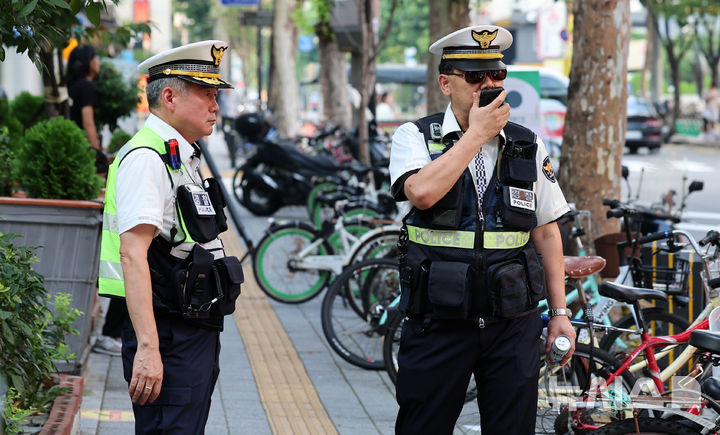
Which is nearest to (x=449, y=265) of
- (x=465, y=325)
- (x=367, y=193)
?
(x=465, y=325)

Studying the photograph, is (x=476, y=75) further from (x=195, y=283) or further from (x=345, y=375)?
(x=345, y=375)

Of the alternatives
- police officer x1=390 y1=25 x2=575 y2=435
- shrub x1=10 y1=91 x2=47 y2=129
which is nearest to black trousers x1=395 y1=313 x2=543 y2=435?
police officer x1=390 y1=25 x2=575 y2=435

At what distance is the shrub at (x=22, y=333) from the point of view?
3994mm

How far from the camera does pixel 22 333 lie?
4.12m

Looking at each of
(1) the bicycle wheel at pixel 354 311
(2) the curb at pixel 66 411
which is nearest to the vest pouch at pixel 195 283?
(2) the curb at pixel 66 411

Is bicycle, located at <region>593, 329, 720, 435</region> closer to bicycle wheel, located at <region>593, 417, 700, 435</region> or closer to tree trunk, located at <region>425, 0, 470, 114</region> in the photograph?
bicycle wheel, located at <region>593, 417, 700, 435</region>

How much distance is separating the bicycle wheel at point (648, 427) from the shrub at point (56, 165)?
3465mm

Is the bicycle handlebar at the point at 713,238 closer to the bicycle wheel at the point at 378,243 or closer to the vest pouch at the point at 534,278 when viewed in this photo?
the vest pouch at the point at 534,278

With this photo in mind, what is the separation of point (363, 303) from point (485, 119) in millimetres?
4085

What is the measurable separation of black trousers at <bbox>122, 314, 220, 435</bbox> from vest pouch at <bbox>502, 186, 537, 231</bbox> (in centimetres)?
104

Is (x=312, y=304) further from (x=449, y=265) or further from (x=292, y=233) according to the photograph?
(x=449, y=265)

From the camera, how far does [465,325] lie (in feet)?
11.3

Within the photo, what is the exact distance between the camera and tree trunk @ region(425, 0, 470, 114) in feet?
40.0

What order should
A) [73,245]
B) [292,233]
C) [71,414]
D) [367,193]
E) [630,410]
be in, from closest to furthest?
1. [630,410]
2. [71,414]
3. [73,245]
4. [292,233]
5. [367,193]
